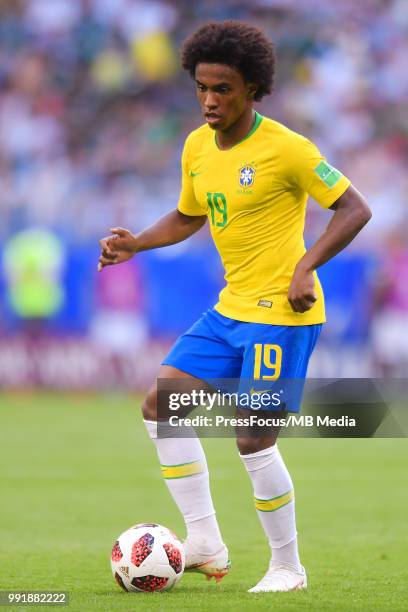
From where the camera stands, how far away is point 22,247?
1647cm

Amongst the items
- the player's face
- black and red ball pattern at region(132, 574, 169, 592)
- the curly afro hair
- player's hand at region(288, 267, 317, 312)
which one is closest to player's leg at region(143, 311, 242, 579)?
black and red ball pattern at region(132, 574, 169, 592)

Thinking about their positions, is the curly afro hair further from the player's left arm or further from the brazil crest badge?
the player's left arm

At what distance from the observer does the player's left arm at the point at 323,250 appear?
17.1ft

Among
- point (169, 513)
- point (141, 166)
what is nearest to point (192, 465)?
point (169, 513)

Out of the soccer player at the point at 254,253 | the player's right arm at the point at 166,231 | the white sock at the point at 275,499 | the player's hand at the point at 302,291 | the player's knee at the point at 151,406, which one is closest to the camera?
the player's hand at the point at 302,291

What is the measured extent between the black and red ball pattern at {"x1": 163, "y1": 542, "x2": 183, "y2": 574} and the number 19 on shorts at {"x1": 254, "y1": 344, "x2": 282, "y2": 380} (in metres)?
0.84

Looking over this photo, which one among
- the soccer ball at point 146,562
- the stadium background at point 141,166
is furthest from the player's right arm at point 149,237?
the stadium background at point 141,166

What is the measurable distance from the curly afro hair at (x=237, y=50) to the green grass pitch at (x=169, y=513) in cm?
228

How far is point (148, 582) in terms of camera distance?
17.7 ft

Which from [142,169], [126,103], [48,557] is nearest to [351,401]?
[48,557]

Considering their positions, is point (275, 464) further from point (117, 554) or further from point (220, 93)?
point (220, 93)

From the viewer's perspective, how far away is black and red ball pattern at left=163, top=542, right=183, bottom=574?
213 inches

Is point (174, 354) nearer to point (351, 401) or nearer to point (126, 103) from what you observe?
point (351, 401)

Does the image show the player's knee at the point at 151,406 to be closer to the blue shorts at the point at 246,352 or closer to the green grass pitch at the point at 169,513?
the blue shorts at the point at 246,352
